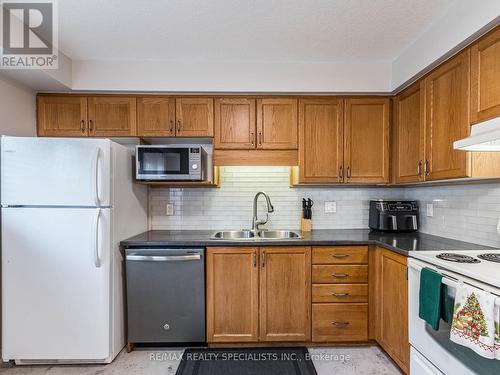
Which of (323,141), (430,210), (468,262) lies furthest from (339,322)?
(323,141)

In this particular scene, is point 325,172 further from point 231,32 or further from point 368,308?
point 231,32

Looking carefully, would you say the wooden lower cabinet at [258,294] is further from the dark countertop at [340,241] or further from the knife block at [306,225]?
the knife block at [306,225]

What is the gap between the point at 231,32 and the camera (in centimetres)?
204

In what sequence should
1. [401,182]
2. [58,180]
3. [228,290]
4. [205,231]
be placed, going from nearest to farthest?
[58,180]
[228,290]
[401,182]
[205,231]

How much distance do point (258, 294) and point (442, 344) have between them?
1.25 meters

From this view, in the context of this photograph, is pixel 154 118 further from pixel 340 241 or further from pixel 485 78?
pixel 485 78

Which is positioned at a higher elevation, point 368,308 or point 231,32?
point 231,32

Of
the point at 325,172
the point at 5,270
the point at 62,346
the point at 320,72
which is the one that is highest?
the point at 320,72

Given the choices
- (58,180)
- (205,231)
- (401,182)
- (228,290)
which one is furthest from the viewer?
(205,231)

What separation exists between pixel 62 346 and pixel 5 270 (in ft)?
2.27

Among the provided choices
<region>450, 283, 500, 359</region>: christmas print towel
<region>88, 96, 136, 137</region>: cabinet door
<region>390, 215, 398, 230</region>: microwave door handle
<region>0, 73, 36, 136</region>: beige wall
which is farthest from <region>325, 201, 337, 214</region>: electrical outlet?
<region>0, 73, 36, 136</region>: beige wall

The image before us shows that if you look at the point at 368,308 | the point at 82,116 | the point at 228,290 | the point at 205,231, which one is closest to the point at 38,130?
the point at 82,116

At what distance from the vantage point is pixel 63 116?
8.25 feet

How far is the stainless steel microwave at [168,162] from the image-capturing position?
7.82ft
